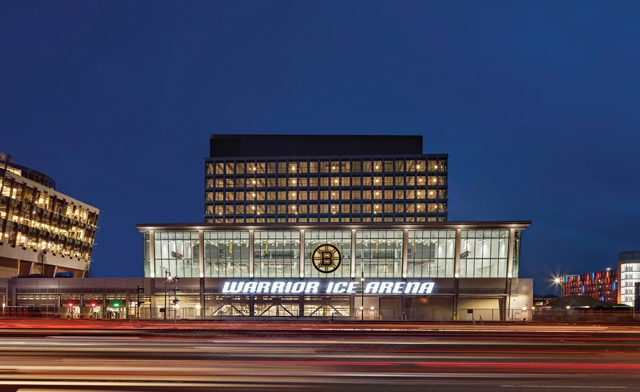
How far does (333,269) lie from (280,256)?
7.66m

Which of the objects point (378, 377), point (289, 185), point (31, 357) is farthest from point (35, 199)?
point (378, 377)

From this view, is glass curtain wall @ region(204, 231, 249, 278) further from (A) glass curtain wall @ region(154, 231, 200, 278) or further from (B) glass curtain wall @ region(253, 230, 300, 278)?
(B) glass curtain wall @ region(253, 230, 300, 278)

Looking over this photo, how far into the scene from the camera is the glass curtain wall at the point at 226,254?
77.6 m

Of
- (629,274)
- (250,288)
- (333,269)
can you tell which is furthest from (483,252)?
(629,274)

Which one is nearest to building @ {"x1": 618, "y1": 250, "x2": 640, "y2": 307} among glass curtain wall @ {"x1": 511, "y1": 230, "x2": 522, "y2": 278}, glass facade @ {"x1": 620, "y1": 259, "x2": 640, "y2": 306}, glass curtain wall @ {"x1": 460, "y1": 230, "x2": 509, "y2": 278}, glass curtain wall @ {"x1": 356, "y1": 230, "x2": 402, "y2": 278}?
glass facade @ {"x1": 620, "y1": 259, "x2": 640, "y2": 306}

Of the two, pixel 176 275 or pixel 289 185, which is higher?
pixel 289 185

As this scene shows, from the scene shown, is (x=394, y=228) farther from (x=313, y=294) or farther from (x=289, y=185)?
(x=289, y=185)

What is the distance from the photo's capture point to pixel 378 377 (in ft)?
59.5

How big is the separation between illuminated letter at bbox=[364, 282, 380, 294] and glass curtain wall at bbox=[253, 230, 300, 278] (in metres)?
10.1

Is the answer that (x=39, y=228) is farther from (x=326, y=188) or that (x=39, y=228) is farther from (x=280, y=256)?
(x=326, y=188)

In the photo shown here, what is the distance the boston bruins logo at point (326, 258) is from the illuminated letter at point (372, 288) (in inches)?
213

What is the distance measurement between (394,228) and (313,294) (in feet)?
47.7

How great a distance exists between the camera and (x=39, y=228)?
111 meters

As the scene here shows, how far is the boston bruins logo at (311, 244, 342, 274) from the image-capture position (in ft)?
254
